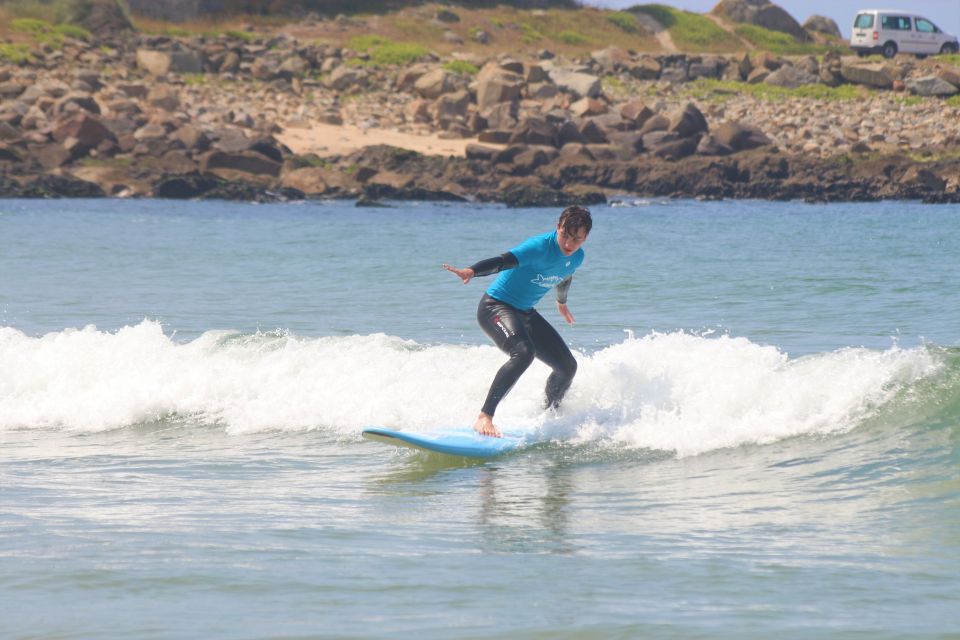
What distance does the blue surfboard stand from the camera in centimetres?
905

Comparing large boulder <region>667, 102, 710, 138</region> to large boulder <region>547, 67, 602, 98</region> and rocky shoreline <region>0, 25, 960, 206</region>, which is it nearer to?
rocky shoreline <region>0, 25, 960, 206</region>

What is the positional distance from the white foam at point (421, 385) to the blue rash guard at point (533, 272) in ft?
4.11

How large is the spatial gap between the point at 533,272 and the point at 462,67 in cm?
4461

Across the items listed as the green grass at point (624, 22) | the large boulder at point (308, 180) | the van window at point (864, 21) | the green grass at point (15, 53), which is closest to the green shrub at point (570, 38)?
the green grass at point (624, 22)

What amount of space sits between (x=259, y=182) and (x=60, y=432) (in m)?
29.5

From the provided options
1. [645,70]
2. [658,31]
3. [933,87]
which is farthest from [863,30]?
[658,31]

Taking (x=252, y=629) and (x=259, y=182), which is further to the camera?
(x=259, y=182)

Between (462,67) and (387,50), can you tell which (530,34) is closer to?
(387,50)

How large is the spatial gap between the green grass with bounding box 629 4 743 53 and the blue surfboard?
185 ft

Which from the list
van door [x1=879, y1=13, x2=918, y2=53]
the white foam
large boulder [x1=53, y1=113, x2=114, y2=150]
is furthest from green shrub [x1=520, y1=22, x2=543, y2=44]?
the white foam

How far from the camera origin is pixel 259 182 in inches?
1585

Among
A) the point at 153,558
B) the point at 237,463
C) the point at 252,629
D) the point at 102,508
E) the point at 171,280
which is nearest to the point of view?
the point at 252,629

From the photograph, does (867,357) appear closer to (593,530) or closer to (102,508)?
(593,530)

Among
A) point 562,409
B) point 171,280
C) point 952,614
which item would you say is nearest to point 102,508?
point 562,409
